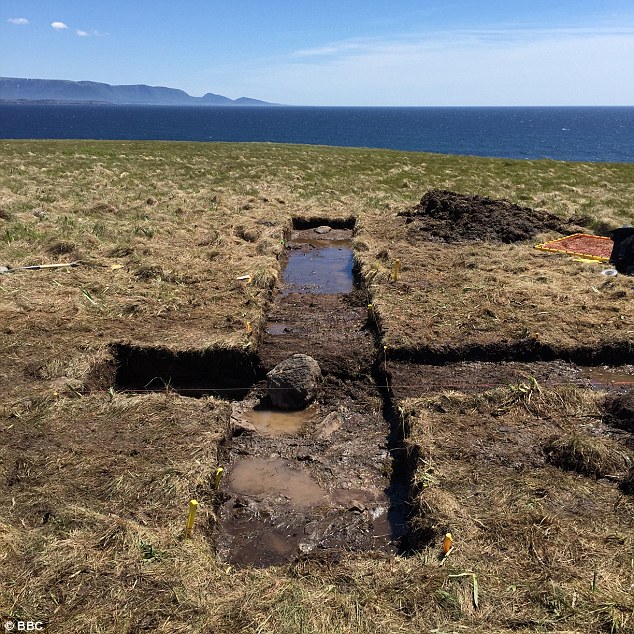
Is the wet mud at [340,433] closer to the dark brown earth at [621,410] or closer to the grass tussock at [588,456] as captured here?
the grass tussock at [588,456]

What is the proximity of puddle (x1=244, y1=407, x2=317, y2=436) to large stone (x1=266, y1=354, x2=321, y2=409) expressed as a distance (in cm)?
13

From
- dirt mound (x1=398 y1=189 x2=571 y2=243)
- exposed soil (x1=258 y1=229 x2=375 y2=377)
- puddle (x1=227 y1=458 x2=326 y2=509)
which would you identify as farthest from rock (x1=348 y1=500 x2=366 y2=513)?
dirt mound (x1=398 y1=189 x2=571 y2=243)

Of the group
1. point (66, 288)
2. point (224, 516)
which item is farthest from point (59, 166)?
point (224, 516)

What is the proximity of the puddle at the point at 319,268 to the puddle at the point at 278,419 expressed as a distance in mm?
5126

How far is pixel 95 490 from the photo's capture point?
6070mm

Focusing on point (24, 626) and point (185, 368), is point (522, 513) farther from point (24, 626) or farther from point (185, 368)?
point (185, 368)

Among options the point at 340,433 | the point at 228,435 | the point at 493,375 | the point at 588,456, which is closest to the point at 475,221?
the point at 493,375

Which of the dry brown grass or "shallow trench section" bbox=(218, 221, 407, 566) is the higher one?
the dry brown grass

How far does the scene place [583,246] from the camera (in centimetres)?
1577

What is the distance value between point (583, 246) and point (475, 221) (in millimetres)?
3436

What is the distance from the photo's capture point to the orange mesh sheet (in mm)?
14877

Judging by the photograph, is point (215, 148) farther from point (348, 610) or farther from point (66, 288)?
point (348, 610)

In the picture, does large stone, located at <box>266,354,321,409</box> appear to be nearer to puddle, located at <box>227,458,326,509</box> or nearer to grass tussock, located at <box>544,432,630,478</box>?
puddle, located at <box>227,458,326,509</box>

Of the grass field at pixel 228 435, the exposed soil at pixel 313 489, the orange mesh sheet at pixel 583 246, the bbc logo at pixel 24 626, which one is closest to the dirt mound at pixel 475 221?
the orange mesh sheet at pixel 583 246
